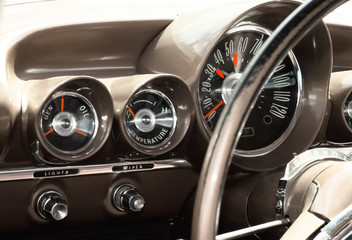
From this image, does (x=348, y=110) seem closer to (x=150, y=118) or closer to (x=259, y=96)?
(x=259, y=96)

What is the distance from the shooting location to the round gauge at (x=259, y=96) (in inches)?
82.5

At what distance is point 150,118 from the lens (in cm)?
199

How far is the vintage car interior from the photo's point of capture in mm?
1780

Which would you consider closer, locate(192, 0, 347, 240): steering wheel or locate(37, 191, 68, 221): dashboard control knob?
locate(192, 0, 347, 240): steering wheel

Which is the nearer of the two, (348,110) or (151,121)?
(151,121)

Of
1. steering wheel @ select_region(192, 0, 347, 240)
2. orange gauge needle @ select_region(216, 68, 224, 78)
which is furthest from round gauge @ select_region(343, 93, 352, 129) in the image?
steering wheel @ select_region(192, 0, 347, 240)

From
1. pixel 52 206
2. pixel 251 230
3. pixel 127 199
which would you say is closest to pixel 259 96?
pixel 127 199

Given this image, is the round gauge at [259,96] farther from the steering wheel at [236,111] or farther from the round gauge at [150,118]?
the steering wheel at [236,111]

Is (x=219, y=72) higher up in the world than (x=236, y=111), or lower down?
lower down

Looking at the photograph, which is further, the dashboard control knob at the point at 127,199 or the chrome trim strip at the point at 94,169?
the dashboard control knob at the point at 127,199

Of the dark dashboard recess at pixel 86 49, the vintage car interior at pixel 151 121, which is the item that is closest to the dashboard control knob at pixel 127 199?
the vintage car interior at pixel 151 121

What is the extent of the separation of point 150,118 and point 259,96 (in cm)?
45

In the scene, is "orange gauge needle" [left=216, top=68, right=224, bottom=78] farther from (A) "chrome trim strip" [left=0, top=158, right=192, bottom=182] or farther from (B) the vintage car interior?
(A) "chrome trim strip" [left=0, top=158, right=192, bottom=182]

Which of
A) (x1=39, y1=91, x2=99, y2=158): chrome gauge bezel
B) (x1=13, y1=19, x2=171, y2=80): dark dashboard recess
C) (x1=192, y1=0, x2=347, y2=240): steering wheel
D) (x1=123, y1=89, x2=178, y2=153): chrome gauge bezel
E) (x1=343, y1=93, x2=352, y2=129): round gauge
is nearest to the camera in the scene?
(x1=192, y1=0, x2=347, y2=240): steering wheel
